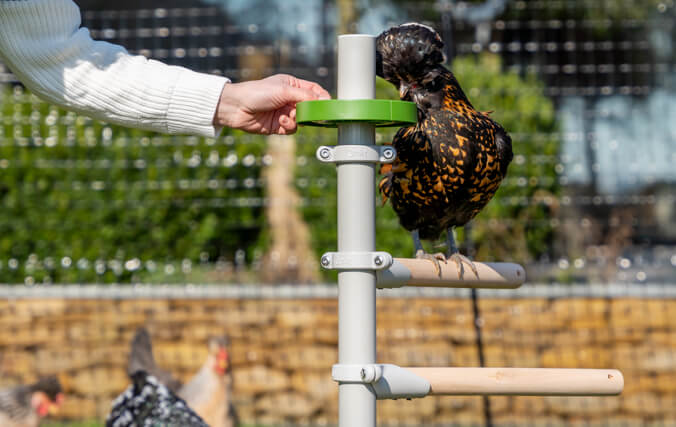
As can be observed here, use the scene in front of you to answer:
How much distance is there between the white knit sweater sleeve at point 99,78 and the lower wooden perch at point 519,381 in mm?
651

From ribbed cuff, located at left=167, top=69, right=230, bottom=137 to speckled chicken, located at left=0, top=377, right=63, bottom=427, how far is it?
214 centimetres

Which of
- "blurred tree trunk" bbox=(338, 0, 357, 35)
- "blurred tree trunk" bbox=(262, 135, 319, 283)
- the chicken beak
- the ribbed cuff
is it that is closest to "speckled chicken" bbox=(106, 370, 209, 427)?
the chicken beak

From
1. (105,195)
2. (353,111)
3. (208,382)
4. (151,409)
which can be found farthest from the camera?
(105,195)

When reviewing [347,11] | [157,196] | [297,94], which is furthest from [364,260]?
[347,11]

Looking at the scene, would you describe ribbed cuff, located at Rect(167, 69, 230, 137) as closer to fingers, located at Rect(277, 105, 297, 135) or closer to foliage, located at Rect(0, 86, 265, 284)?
fingers, located at Rect(277, 105, 297, 135)

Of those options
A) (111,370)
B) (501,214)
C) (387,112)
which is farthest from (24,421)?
(501,214)

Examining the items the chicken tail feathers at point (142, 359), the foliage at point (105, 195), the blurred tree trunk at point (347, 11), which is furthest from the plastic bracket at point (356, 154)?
the blurred tree trunk at point (347, 11)

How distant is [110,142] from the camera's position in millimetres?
5395

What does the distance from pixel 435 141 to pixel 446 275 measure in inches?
12.0

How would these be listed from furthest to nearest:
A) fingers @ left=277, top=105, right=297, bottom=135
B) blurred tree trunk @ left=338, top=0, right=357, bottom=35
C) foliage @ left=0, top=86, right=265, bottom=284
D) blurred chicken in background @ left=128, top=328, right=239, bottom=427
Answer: blurred tree trunk @ left=338, top=0, right=357, bottom=35 < foliage @ left=0, top=86, right=265, bottom=284 < blurred chicken in background @ left=128, top=328, right=239, bottom=427 < fingers @ left=277, top=105, right=297, bottom=135

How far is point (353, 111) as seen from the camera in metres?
1.64

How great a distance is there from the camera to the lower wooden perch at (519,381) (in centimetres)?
175

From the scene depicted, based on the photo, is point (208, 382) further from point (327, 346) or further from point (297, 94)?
point (297, 94)

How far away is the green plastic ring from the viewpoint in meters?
1.64
